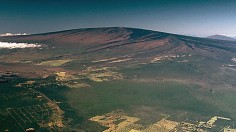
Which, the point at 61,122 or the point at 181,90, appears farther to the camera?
the point at 181,90

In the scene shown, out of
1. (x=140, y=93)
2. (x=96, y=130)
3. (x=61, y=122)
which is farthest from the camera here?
(x=140, y=93)

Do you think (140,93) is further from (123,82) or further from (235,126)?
(235,126)

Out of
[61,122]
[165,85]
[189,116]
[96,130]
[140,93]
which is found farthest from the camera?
[165,85]

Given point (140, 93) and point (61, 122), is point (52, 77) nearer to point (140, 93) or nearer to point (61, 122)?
point (140, 93)

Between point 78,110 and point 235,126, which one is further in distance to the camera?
point 78,110

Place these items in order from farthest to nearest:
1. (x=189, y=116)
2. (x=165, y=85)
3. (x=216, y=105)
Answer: (x=165, y=85) < (x=216, y=105) < (x=189, y=116)

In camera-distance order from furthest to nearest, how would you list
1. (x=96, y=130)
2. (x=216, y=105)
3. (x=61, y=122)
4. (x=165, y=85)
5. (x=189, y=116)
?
1. (x=165, y=85)
2. (x=216, y=105)
3. (x=189, y=116)
4. (x=61, y=122)
5. (x=96, y=130)

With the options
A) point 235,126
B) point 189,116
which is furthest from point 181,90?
point 235,126

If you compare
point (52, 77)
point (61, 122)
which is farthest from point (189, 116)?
point (52, 77)
